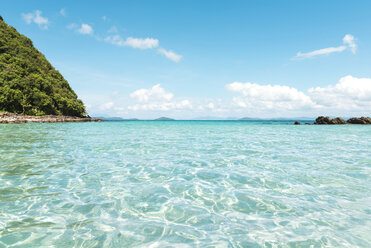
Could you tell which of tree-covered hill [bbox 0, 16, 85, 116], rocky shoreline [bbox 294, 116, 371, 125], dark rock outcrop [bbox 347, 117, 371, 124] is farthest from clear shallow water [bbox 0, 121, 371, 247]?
dark rock outcrop [bbox 347, 117, 371, 124]

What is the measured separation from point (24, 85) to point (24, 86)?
36 centimetres

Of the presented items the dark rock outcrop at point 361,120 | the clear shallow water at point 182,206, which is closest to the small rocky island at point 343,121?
the dark rock outcrop at point 361,120

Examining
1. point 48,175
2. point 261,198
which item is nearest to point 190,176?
point 261,198

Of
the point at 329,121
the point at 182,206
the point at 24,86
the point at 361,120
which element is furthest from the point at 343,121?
the point at 24,86

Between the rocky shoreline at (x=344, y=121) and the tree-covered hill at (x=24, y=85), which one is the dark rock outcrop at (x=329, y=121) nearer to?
the rocky shoreline at (x=344, y=121)

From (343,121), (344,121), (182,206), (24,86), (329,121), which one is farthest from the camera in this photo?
(329,121)

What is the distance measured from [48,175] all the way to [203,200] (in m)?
6.21

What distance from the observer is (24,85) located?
67.4 metres

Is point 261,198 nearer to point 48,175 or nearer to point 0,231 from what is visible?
point 0,231

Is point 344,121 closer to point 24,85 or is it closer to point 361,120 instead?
point 361,120

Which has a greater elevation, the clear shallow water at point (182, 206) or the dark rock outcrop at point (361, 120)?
the dark rock outcrop at point (361, 120)

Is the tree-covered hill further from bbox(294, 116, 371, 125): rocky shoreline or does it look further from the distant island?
bbox(294, 116, 371, 125): rocky shoreline

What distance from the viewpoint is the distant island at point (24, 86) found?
64500mm

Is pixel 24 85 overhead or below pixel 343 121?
overhead
